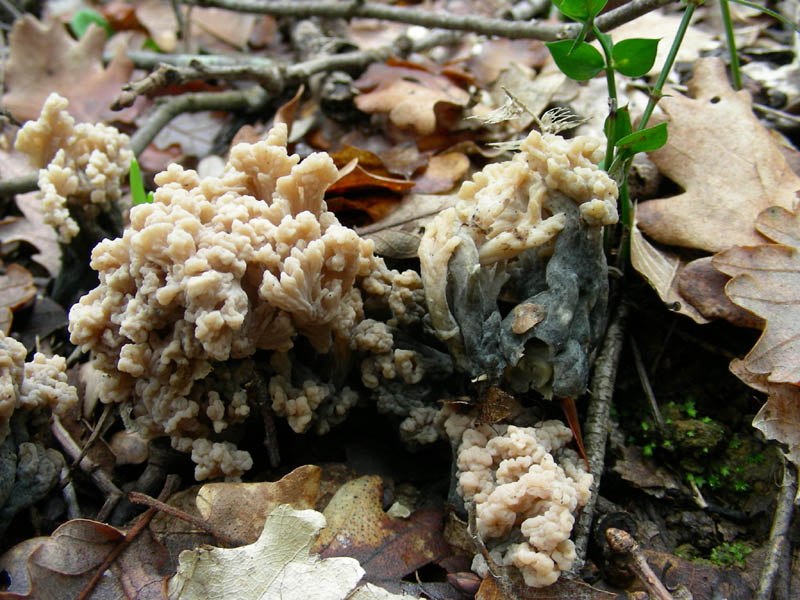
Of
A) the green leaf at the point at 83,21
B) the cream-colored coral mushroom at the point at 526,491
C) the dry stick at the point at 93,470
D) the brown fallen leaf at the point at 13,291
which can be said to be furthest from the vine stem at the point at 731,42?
the green leaf at the point at 83,21

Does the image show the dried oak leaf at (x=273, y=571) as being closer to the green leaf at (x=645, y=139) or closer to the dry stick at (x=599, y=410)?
the dry stick at (x=599, y=410)

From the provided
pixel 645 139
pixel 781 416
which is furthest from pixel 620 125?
pixel 781 416

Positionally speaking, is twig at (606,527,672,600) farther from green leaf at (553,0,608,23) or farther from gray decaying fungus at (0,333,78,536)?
gray decaying fungus at (0,333,78,536)

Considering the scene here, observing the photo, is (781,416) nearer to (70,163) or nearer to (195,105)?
(70,163)

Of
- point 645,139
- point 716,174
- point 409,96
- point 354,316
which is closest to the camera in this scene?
point 645,139

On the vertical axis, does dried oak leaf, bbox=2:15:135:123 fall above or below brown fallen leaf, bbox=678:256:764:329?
above

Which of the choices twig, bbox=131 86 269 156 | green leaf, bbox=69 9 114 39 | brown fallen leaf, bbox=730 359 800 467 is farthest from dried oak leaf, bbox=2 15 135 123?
brown fallen leaf, bbox=730 359 800 467
